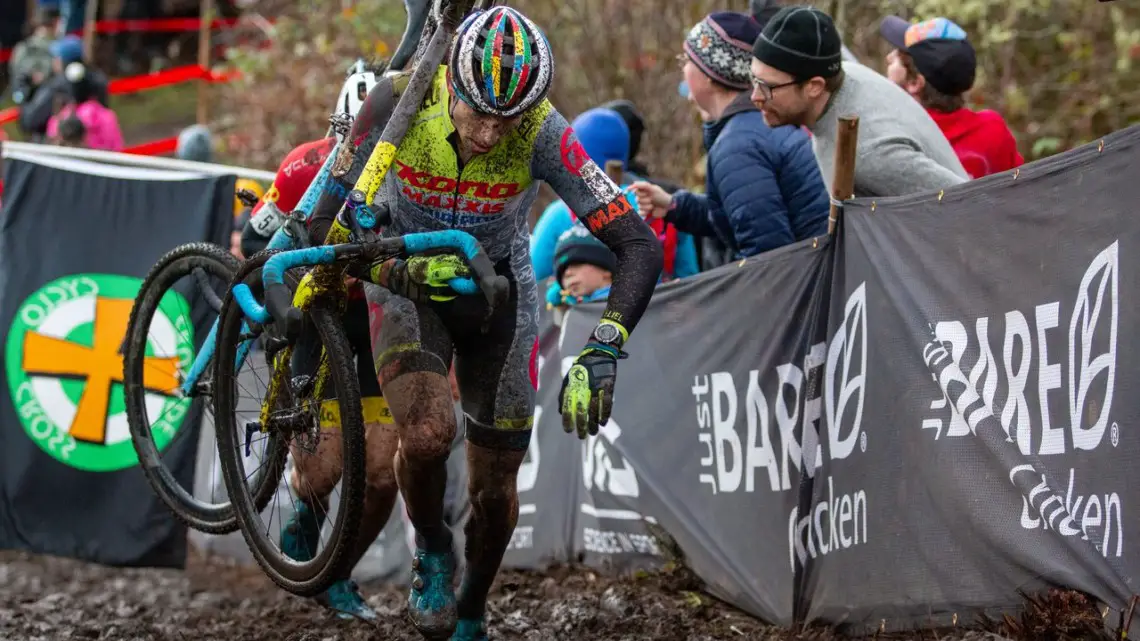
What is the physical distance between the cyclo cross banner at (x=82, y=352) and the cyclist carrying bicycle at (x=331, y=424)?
6.90ft

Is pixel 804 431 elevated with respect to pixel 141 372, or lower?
lower

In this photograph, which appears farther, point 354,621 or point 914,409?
point 354,621

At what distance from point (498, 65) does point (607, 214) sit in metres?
0.67

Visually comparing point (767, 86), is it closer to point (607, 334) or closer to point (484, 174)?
point (484, 174)

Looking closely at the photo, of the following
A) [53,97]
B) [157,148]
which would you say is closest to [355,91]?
[53,97]

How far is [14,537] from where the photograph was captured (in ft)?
28.5

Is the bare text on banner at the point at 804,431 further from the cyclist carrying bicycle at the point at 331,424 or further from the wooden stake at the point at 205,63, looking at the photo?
the wooden stake at the point at 205,63

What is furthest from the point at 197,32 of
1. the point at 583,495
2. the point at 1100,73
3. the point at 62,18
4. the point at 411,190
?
the point at 411,190

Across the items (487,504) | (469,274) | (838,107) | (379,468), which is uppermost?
(838,107)

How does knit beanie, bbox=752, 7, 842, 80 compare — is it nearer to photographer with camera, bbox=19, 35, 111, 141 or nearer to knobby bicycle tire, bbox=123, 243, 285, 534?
knobby bicycle tire, bbox=123, 243, 285, 534

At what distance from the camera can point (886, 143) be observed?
6066mm

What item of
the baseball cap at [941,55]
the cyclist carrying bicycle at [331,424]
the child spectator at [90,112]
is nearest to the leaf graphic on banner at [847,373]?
the baseball cap at [941,55]

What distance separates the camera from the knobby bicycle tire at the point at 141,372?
632cm

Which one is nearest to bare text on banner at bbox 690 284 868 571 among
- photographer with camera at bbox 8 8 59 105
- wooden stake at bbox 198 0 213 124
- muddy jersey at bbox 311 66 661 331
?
muddy jersey at bbox 311 66 661 331
